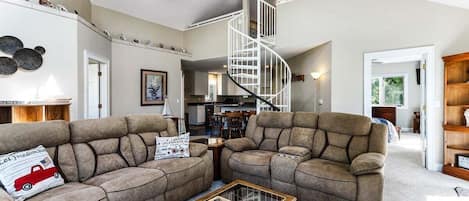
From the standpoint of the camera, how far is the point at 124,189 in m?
2.10

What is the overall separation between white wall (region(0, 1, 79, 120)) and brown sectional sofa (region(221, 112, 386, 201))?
2.90 meters

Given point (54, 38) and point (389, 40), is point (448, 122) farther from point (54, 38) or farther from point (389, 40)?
point (54, 38)

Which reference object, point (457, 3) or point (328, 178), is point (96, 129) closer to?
point (328, 178)

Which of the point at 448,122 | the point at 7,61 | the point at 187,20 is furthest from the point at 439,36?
the point at 7,61

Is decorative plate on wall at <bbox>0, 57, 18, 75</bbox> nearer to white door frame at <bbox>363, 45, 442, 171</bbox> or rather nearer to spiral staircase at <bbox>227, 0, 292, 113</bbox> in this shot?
spiral staircase at <bbox>227, 0, 292, 113</bbox>

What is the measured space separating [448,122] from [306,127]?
260cm

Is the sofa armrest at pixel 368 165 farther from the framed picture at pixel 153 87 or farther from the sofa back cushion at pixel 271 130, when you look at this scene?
the framed picture at pixel 153 87

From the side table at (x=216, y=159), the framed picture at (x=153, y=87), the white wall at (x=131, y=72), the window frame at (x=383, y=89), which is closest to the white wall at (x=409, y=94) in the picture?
the window frame at (x=383, y=89)

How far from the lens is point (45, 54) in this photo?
3.69m

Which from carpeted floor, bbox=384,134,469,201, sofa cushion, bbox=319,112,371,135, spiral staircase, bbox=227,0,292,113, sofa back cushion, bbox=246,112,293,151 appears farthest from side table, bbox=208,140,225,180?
carpeted floor, bbox=384,134,469,201

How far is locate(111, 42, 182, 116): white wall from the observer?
5.63 meters

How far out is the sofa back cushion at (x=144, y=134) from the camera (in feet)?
9.48

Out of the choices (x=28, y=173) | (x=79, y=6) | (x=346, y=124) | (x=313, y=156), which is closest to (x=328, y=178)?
(x=313, y=156)

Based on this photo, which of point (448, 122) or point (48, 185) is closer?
point (48, 185)
